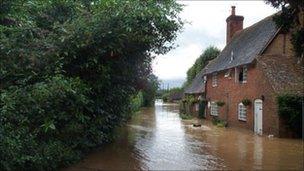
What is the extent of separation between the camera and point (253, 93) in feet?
99.2

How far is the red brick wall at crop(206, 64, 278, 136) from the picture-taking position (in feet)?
88.7

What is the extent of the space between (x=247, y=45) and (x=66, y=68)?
2210 centimetres

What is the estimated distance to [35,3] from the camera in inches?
661

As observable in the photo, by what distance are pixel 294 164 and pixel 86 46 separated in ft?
27.9

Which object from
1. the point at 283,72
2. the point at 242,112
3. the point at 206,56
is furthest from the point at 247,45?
the point at 206,56

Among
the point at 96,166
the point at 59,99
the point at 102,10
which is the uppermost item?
the point at 102,10

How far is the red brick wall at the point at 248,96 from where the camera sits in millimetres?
27031

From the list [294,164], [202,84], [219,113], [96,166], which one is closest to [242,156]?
[294,164]

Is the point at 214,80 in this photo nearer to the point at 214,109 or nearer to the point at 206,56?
the point at 214,109

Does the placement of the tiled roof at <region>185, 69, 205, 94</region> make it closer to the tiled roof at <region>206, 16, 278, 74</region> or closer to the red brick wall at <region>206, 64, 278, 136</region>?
the tiled roof at <region>206, 16, 278, 74</region>

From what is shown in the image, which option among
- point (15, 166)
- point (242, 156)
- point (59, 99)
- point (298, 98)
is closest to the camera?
point (15, 166)

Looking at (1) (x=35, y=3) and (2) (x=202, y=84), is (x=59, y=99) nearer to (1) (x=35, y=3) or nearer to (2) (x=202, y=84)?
(1) (x=35, y=3)

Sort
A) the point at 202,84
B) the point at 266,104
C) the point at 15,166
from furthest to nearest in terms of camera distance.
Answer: the point at 202,84 → the point at 266,104 → the point at 15,166

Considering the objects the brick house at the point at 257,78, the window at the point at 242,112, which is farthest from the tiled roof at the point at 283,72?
the window at the point at 242,112
